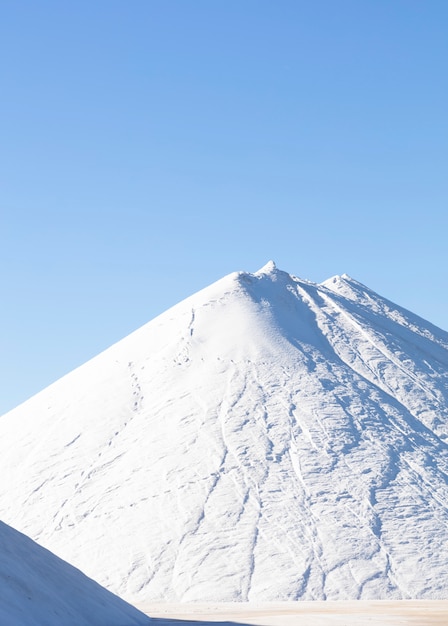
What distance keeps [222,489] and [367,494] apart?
311 inches

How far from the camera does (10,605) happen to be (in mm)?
23484

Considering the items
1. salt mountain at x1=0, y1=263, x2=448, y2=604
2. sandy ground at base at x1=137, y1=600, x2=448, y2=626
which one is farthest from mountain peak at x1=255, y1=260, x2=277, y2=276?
sandy ground at base at x1=137, y1=600, x2=448, y2=626

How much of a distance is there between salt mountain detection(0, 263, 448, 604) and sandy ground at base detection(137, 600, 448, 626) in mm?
2305

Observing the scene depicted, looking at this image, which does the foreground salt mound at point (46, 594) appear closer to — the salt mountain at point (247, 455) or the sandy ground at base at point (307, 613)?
the sandy ground at base at point (307, 613)

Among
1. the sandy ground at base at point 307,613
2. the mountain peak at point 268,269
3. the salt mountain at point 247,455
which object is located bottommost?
the sandy ground at base at point 307,613

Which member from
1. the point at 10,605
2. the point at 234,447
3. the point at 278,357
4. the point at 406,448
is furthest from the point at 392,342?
the point at 10,605

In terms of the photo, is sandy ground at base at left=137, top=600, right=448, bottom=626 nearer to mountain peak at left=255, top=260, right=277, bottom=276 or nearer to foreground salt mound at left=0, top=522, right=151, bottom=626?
foreground salt mound at left=0, top=522, right=151, bottom=626

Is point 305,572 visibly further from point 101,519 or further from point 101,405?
point 101,405

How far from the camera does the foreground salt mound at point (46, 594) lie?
78.9 ft

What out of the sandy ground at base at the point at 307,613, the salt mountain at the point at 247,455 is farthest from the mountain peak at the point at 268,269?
the sandy ground at base at the point at 307,613

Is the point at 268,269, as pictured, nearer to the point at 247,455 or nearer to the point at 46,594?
the point at 247,455

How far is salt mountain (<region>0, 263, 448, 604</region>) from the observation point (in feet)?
150

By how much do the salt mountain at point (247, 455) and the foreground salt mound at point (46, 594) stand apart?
48.5 feet

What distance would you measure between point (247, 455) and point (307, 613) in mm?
16874
